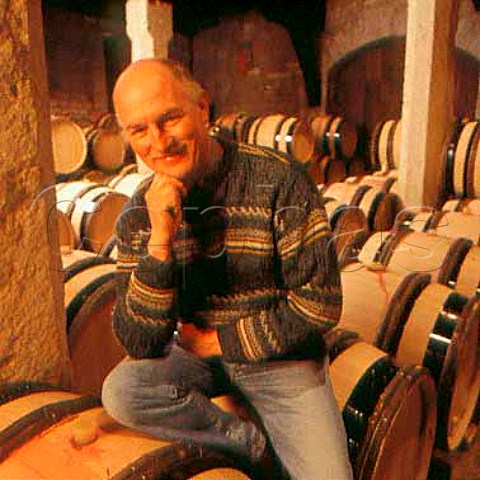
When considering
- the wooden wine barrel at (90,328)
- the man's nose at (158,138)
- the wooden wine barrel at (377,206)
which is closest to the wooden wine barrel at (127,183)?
the wooden wine barrel at (377,206)

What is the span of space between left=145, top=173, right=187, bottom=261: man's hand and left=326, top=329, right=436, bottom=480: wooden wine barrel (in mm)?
930

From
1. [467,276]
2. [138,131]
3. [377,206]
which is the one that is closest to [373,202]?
[377,206]

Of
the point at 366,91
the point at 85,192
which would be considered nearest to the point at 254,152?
the point at 85,192

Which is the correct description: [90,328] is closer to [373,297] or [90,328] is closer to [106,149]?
[373,297]

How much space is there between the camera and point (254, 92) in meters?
11.8

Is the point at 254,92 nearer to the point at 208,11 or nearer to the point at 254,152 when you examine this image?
the point at 208,11

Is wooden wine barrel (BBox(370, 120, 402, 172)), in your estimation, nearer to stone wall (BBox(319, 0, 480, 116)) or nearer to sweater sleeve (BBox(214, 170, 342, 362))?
stone wall (BBox(319, 0, 480, 116))

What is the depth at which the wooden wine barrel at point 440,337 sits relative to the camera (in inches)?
96.9

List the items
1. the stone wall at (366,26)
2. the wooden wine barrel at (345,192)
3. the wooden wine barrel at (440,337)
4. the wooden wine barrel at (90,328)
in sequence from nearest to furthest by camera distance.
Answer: the wooden wine barrel at (90,328), the wooden wine barrel at (440,337), the wooden wine barrel at (345,192), the stone wall at (366,26)

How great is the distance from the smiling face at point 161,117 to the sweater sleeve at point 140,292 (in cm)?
23

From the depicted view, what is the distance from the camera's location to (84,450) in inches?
52.7

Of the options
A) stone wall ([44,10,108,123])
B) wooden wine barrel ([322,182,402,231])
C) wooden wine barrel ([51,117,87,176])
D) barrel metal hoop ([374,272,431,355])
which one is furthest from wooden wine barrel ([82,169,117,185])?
barrel metal hoop ([374,272,431,355])

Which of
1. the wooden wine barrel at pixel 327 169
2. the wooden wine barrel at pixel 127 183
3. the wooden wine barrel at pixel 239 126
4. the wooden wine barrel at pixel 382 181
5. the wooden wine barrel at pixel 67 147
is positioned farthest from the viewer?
the wooden wine barrel at pixel 327 169

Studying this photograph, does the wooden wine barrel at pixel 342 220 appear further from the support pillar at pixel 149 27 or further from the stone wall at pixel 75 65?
the stone wall at pixel 75 65
